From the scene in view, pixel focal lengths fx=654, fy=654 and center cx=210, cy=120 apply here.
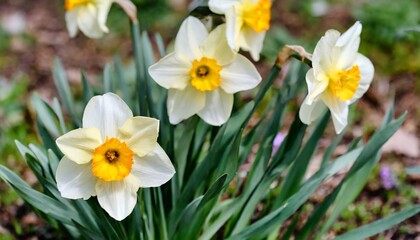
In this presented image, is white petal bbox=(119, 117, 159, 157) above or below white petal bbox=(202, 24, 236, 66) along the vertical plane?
below

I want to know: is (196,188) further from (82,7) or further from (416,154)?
(416,154)

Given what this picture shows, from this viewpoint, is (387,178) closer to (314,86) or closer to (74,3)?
(314,86)

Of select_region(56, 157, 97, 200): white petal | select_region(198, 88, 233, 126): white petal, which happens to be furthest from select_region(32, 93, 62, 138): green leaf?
select_region(198, 88, 233, 126): white petal

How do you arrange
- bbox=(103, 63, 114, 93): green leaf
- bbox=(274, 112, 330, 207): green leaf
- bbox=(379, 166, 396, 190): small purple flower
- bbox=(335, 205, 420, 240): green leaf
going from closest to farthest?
bbox=(335, 205, 420, 240): green leaf, bbox=(274, 112, 330, 207): green leaf, bbox=(103, 63, 114, 93): green leaf, bbox=(379, 166, 396, 190): small purple flower

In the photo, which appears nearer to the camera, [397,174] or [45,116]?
[45,116]

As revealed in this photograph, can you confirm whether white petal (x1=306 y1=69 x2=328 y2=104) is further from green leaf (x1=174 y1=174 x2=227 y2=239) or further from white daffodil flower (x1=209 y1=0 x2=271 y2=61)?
green leaf (x1=174 y1=174 x2=227 y2=239)

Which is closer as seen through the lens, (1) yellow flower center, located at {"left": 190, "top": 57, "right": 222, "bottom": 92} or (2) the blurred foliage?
(1) yellow flower center, located at {"left": 190, "top": 57, "right": 222, "bottom": 92}

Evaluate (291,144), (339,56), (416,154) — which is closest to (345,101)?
(339,56)

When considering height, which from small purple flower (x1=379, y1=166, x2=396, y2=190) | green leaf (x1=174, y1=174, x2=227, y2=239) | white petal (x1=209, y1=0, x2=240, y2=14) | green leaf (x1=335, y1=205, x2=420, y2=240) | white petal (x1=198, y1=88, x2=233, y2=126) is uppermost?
white petal (x1=209, y1=0, x2=240, y2=14)

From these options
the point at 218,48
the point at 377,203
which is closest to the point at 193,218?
the point at 218,48
